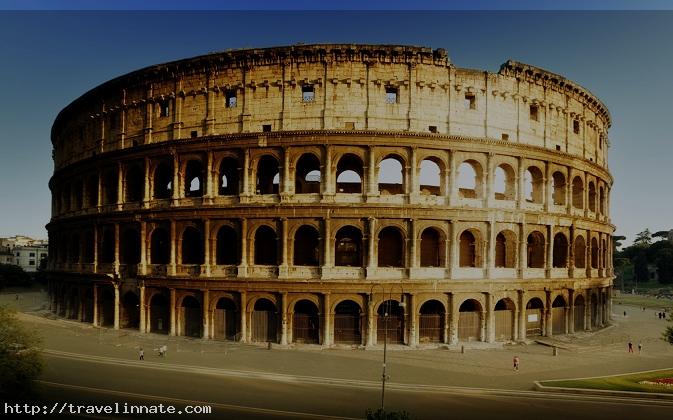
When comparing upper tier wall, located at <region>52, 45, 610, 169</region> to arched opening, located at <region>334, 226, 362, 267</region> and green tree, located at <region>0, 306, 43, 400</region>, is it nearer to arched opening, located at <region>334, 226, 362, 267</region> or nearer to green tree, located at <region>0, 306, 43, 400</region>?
arched opening, located at <region>334, 226, 362, 267</region>

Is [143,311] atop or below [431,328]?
atop

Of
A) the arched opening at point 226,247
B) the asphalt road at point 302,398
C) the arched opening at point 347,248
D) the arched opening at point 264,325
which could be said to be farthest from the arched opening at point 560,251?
the arched opening at point 226,247

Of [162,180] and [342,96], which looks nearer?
[342,96]

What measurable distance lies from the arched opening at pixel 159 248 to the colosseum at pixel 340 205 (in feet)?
0.46

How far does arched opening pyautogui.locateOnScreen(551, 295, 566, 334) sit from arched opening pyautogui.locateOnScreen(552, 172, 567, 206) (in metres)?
7.22

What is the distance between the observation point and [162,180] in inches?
1368

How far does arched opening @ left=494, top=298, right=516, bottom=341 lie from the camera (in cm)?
2964

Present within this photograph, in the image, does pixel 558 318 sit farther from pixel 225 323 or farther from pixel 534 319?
pixel 225 323

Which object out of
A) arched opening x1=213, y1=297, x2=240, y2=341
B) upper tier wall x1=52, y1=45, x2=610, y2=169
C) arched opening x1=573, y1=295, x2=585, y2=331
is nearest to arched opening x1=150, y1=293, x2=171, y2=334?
arched opening x1=213, y1=297, x2=240, y2=341

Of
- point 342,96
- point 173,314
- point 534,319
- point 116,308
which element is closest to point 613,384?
point 534,319

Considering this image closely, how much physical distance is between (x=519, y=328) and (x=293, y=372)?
54.6 feet

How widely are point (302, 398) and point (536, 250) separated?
21826 millimetres

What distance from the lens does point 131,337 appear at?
97.6 feet

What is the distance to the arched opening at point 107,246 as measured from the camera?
A: 113 feet
